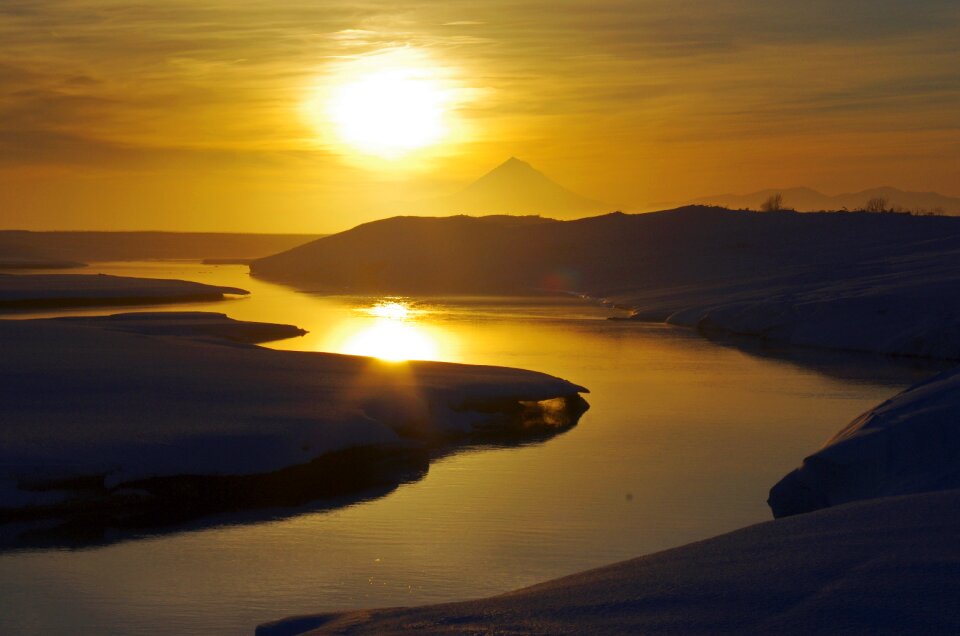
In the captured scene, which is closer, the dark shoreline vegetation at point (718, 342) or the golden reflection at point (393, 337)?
the dark shoreline vegetation at point (718, 342)

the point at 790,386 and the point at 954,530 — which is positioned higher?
the point at 790,386

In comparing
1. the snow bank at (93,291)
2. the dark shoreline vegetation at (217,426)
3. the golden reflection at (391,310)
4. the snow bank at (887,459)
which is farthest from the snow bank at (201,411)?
the golden reflection at (391,310)

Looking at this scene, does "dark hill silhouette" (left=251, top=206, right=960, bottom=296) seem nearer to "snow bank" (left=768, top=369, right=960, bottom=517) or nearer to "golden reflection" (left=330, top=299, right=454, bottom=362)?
"golden reflection" (left=330, top=299, right=454, bottom=362)

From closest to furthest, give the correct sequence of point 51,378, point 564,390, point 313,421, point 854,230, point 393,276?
1. point 313,421
2. point 51,378
3. point 564,390
4. point 854,230
5. point 393,276

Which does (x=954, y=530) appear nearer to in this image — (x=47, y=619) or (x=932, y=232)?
(x=47, y=619)

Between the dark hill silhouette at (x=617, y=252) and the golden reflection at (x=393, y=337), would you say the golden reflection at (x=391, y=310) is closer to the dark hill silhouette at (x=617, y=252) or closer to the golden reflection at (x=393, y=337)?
the golden reflection at (x=393, y=337)

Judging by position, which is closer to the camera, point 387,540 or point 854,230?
point 387,540

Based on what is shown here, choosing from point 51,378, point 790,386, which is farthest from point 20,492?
point 790,386

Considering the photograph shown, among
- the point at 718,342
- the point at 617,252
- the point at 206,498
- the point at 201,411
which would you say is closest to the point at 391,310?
the point at 718,342
